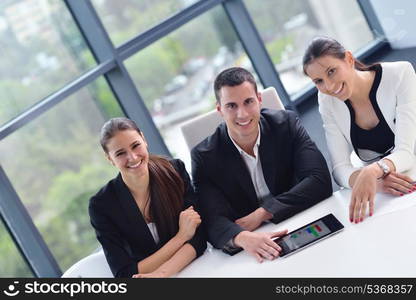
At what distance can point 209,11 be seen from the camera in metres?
4.58

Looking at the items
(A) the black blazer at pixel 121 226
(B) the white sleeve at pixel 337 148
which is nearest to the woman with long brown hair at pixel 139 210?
(A) the black blazer at pixel 121 226

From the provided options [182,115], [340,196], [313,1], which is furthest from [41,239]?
[313,1]

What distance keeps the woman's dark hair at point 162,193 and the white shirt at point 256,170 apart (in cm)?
31

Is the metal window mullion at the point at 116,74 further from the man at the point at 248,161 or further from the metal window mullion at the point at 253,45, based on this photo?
the man at the point at 248,161

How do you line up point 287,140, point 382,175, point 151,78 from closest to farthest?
1. point 382,175
2. point 287,140
3. point 151,78

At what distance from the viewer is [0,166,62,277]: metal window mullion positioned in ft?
11.3

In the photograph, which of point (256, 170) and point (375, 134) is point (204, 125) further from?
point (375, 134)

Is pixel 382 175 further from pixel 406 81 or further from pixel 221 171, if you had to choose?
pixel 221 171

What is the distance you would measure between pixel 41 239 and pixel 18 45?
50.2 inches

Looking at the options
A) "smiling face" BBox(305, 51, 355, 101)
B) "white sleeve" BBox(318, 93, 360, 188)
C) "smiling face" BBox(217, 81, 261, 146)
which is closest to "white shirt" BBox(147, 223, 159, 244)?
"smiling face" BBox(217, 81, 261, 146)

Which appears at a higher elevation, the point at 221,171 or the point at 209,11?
the point at 209,11

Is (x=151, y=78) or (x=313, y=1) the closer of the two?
(x=151, y=78)

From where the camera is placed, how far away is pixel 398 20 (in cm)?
514

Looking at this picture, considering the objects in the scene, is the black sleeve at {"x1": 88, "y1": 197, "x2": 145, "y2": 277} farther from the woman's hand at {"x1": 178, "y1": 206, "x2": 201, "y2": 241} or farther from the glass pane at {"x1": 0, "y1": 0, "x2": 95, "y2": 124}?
the glass pane at {"x1": 0, "y1": 0, "x2": 95, "y2": 124}
